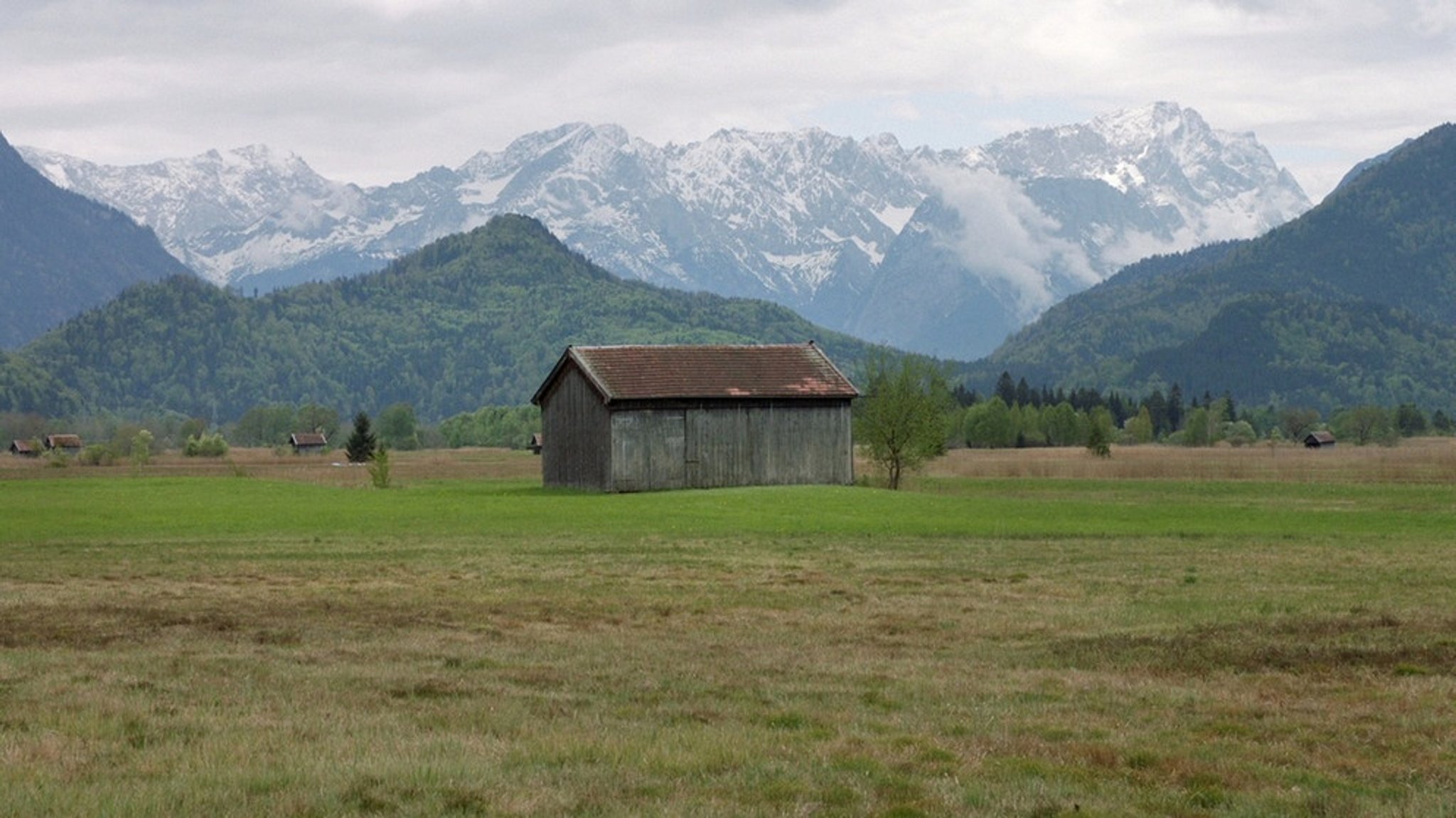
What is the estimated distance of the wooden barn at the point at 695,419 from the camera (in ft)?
246

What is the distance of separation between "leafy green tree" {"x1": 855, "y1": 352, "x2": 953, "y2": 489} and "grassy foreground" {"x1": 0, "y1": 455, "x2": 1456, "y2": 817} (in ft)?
135

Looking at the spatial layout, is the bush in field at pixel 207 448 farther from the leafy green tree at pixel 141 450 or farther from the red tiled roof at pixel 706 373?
the red tiled roof at pixel 706 373

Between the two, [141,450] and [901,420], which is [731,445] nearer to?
[901,420]

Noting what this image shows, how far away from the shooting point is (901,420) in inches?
3415

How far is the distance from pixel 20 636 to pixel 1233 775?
1699 cm

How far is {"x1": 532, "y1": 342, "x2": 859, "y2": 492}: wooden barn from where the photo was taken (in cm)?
7512

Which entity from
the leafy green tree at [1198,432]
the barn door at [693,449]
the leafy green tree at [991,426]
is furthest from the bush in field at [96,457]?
the leafy green tree at [1198,432]

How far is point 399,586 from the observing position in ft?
102

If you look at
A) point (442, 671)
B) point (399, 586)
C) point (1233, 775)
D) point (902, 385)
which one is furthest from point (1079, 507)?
point (1233, 775)

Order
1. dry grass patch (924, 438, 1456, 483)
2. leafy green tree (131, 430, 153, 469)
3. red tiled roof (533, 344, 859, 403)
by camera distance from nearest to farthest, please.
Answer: red tiled roof (533, 344, 859, 403)
dry grass patch (924, 438, 1456, 483)
leafy green tree (131, 430, 153, 469)

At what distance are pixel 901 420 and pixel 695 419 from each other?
15.1 metres

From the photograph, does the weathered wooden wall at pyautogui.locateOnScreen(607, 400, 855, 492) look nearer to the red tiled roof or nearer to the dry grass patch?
the red tiled roof

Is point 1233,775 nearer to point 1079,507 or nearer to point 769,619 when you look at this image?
point 769,619

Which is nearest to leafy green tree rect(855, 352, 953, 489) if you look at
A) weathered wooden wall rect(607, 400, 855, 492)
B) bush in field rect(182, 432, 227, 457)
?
weathered wooden wall rect(607, 400, 855, 492)
